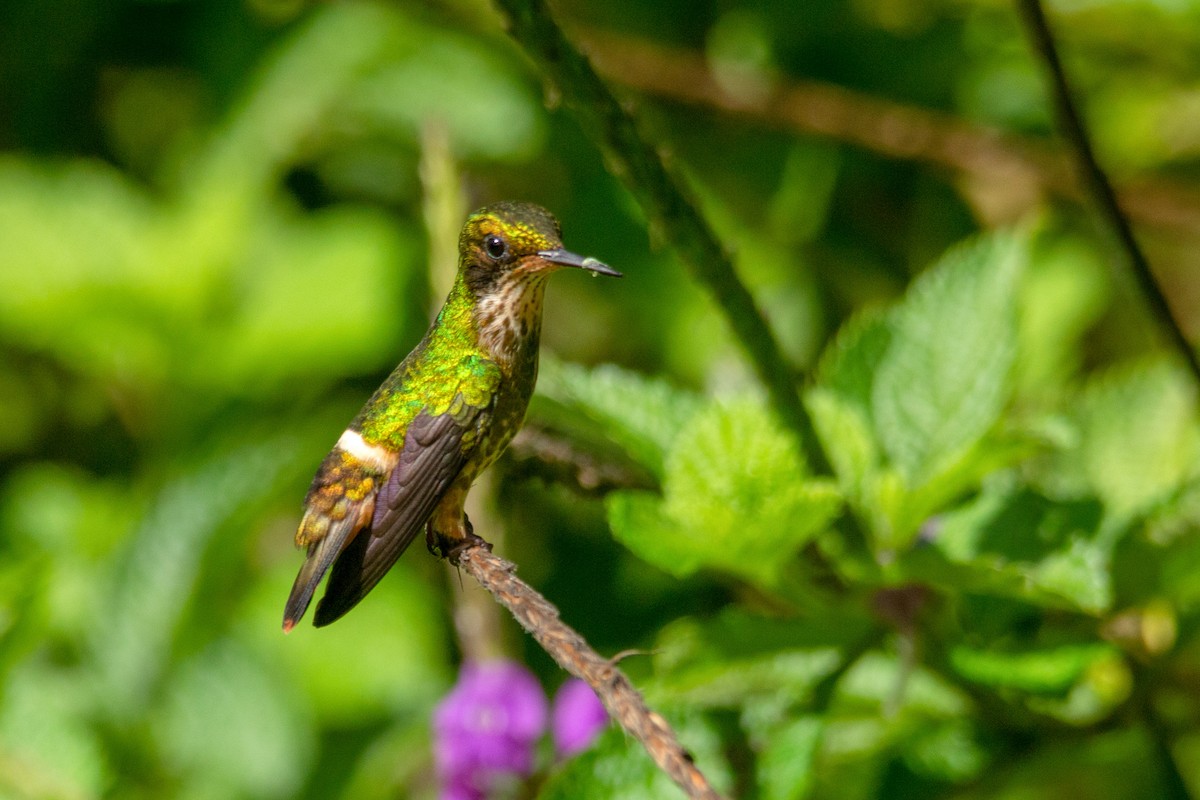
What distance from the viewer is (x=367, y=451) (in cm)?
105

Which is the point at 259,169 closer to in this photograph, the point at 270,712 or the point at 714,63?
the point at 714,63

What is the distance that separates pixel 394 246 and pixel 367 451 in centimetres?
163

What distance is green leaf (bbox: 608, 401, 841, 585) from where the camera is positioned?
3.84ft

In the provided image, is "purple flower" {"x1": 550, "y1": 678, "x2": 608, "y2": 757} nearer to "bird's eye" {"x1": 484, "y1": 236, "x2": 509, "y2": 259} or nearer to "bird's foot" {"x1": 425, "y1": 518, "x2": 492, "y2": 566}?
"bird's foot" {"x1": 425, "y1": 518, "x2": 492, "y2": 566}

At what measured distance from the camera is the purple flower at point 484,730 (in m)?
1.66

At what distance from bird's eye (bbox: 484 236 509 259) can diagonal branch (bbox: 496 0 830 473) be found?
0.31ft

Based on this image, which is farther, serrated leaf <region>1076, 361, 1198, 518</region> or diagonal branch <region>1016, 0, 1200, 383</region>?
serrated leaf <region>1076, 361, 1198, 518</region>

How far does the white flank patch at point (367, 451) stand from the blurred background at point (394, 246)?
1.11m

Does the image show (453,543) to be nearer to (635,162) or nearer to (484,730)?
(635,162)

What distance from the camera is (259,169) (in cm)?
266

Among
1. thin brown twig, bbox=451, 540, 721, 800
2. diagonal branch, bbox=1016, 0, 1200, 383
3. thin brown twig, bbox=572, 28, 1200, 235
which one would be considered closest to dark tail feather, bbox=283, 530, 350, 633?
thin brown twig, bbox=451, 540, 721, 800

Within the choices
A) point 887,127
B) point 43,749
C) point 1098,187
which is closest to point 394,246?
point 887,127

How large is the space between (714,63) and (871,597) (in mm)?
1565

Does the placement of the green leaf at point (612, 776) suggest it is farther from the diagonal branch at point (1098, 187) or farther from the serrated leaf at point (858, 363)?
the diagonal branch at point (1098, 187)
